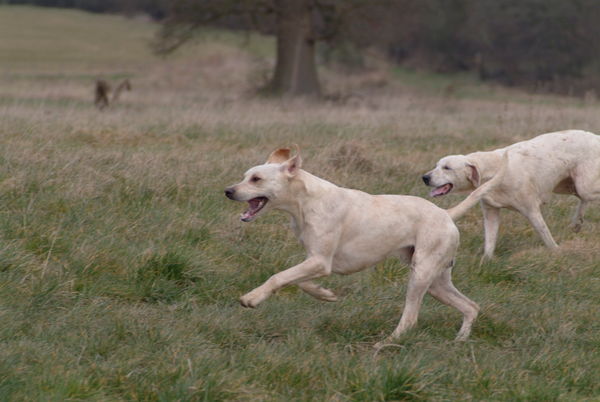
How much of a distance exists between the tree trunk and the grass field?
12.5m

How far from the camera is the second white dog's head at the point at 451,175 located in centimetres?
791

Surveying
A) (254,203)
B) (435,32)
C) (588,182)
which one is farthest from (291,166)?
(435,32)

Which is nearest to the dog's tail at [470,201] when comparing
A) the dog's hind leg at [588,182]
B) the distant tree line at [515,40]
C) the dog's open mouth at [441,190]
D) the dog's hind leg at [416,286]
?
the dog's hind leg at [416,286]

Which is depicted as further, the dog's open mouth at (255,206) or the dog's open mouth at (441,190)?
the dog's open mouth at (441,190)

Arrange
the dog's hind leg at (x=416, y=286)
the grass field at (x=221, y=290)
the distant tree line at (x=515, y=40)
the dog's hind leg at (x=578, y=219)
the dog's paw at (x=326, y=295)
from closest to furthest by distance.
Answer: the grass field at (x=221, y=290)
the dog's hind leg at (x=416, y=286)
the dog's paw at (x=326, y=295)
the dog's hind leg at (x=578, y=219)
the distant tree line at (x=515, y=40)

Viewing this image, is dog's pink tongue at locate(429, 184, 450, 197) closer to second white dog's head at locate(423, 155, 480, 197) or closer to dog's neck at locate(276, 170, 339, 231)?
second white dog's head at locate(423, 155, 480, 197)

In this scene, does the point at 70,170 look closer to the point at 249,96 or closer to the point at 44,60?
the point at 249,96

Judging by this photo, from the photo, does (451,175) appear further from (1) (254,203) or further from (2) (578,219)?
(1) (254,203)

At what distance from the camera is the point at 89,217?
7367 millimetres

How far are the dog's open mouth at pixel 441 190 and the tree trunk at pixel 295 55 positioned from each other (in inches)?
644

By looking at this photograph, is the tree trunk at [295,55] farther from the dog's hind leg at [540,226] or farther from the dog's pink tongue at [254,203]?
the dog's pink tongue at [254,203]

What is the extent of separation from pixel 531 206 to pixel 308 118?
6742mm

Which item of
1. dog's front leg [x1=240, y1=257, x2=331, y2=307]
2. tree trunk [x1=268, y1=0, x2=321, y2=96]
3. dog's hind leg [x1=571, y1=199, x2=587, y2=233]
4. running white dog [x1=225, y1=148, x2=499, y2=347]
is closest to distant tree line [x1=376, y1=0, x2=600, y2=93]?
tree trunk [x1=268, y1=0, x2=321, y2=96]

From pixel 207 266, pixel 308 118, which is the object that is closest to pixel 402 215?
pixel 207 266
